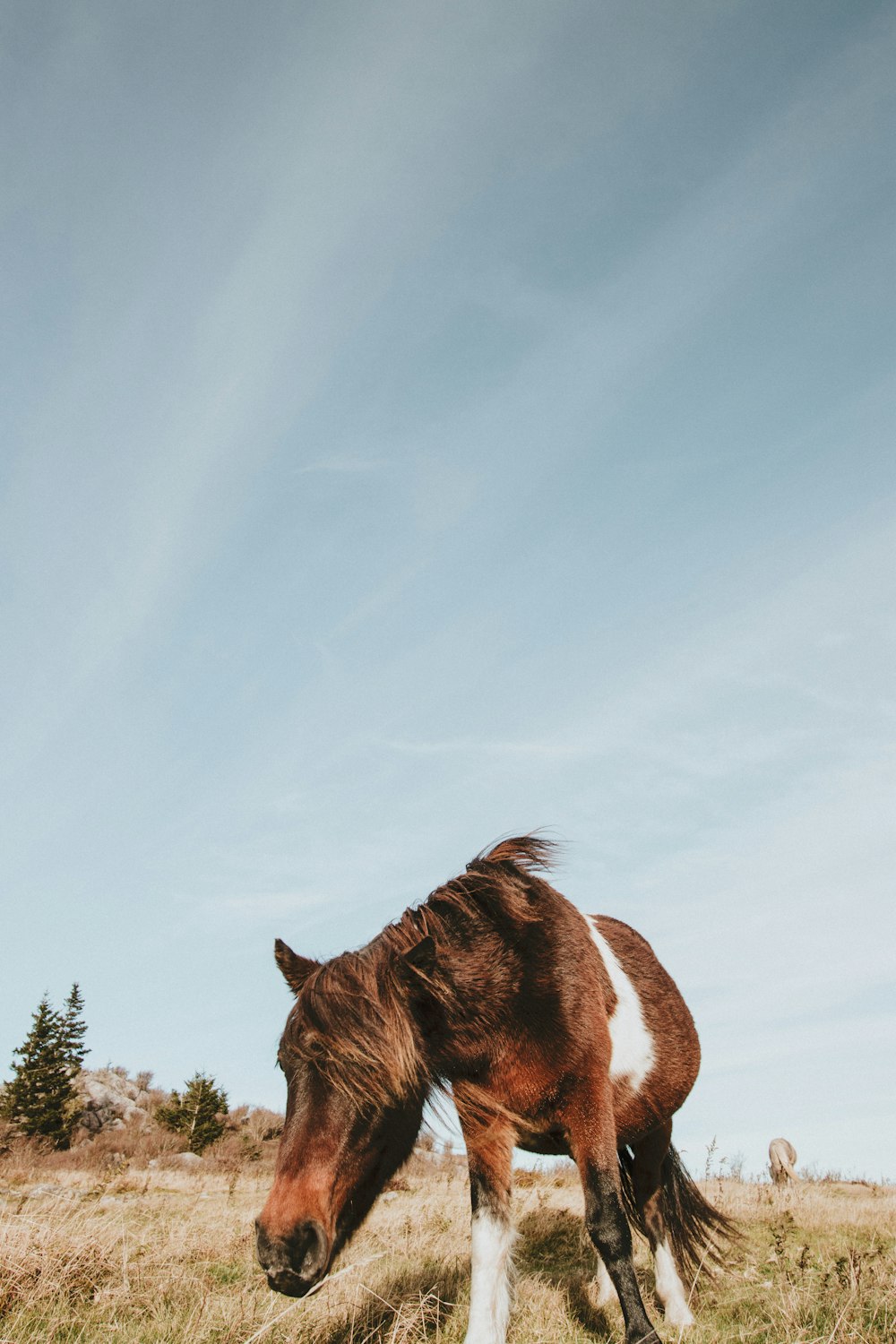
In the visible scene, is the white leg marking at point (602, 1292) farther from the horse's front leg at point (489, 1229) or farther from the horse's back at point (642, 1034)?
the horse's front leg at point (489, 1229)

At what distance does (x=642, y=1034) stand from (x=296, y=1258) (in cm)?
293

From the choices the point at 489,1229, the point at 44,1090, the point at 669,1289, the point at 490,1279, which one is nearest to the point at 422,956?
the point at 489,1229

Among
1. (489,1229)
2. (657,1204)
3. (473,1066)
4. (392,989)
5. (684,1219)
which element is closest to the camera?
(392,989)

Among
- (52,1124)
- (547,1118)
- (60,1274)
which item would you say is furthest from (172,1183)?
(52,1124)

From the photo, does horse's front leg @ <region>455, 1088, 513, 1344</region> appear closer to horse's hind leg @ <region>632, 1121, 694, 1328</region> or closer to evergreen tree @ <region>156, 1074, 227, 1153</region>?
horse's hind leg @ <region>632, 1121, 694, 1328</region>

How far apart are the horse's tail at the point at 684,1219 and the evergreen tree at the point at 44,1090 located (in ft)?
97.8

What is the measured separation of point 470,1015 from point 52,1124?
32.7 m

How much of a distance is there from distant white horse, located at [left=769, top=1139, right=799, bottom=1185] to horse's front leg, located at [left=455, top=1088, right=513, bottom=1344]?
11.2 meters

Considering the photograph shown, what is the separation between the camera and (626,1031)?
210 inches

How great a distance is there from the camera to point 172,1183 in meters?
16.0

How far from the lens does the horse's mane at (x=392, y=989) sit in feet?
12.6

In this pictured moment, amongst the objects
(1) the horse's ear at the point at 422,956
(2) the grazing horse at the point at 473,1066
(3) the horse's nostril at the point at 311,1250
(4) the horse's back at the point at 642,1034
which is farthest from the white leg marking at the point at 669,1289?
(1) the horse's ear at the point at 422,956

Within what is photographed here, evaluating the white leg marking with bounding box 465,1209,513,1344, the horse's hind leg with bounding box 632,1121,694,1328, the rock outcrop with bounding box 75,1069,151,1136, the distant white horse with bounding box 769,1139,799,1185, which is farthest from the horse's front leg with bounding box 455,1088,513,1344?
Result: the rock outcrop with bounding box 75,1069,151,1136

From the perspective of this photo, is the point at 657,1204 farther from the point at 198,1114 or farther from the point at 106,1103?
the point at 106,1103
